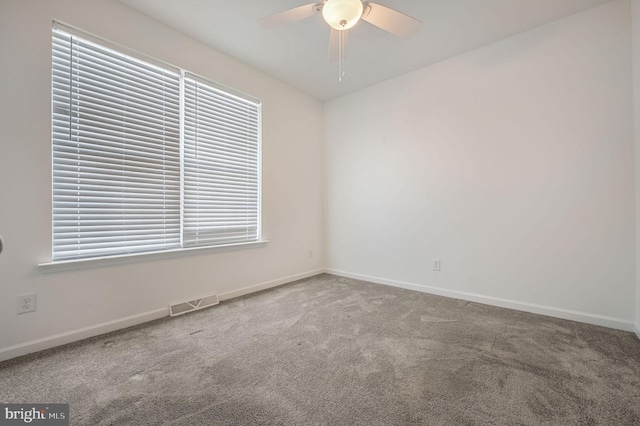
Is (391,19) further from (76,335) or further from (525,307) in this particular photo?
(76,335)

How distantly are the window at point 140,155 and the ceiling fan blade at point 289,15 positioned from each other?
1.12m

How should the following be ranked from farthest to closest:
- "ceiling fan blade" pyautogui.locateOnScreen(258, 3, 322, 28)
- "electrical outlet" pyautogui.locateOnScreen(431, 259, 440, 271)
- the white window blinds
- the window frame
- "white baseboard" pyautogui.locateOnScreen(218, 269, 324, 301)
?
"electrical outlet" pyautogui.locateOnScreen(431, 259, 440, 271), "white baseboard" pyautogui.locateOnScreen(218, 269, 324, 301), the white window blinds, the window frame, "ceiling fan blade" pyautogui.locateOnScreen(258, 3, 322, 28)

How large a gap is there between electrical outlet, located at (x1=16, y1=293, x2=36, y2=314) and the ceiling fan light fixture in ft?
8.83

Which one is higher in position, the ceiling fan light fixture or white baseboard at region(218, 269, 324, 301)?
the ceiling fan light fixture

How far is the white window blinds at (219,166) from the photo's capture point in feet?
8.44


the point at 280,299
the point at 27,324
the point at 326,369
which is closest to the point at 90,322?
the point at 27,324

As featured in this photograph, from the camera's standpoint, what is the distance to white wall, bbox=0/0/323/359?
5.51 ft

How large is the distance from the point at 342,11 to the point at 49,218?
240cm

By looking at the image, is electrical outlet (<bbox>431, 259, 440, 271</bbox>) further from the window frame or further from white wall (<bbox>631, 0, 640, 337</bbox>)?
the window frame

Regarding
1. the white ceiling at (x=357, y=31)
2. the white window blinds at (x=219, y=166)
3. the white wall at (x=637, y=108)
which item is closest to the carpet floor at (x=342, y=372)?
the white wall at (x=637, y=108)

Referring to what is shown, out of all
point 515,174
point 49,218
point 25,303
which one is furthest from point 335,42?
point 25,303

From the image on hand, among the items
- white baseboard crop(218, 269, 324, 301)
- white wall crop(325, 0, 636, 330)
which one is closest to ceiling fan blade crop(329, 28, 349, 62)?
white wall crop(325, 0, 636, 330)

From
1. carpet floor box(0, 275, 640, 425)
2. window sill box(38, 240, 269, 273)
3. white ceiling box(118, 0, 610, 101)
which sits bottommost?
carpet floor box(0, 275, 640, 425)

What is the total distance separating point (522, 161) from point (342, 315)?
2227 mm
